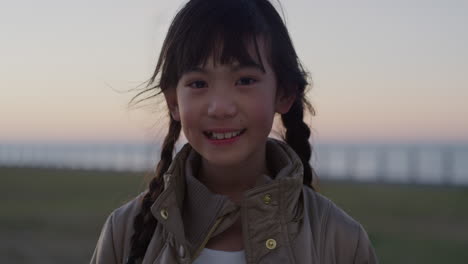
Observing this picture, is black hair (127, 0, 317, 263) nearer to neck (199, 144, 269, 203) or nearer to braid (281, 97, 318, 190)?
braid (281, 97, 318, 190)

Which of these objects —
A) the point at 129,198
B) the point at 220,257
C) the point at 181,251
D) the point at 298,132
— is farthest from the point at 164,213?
the point at 129,198

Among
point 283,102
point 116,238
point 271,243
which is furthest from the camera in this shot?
point 283,102

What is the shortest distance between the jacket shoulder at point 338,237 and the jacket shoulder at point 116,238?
731mm

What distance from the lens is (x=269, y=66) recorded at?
2.65m

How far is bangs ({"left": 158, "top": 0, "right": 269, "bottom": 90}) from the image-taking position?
2545mm

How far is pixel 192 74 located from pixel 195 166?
1.41 feet

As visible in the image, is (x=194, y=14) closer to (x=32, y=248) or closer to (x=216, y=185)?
(x=216, y=185)

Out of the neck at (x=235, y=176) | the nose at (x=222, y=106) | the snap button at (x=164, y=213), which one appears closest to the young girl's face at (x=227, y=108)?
the nose at (x=222, y=106)

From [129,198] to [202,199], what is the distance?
364 centimetres

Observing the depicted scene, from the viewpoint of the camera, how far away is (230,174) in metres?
2.71

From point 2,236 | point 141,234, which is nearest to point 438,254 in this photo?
point 2,236

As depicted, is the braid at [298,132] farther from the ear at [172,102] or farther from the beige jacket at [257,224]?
the ear at [172,102]

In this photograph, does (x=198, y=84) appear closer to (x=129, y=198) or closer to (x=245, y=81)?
(x=245, y=81)

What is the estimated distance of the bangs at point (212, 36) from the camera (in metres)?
2.54
